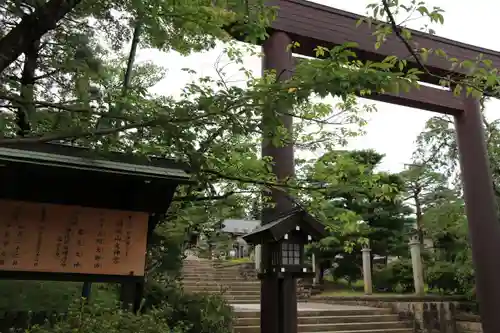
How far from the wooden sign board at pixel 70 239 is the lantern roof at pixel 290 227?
1.52 meters

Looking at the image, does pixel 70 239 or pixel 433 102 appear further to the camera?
pixel 433 102

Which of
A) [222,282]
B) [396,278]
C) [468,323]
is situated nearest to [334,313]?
[468,323]

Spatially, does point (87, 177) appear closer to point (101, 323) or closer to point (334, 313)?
point (101, 323)

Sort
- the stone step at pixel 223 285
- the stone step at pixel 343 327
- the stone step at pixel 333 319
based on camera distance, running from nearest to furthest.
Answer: the stone step at pixel 343 327 < the stone step at pixel 333 319 < the stone step at pixel 223 285

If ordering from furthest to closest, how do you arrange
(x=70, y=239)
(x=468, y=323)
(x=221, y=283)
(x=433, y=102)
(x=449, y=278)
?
(x=221, y=283), (x=449, y=278), (x=468, y=323), (x=433, y=102), (x=70, y=239)

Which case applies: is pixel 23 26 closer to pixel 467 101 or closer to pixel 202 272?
pixel 467 101

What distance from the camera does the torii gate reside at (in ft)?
21.0

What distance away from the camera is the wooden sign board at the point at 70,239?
145 inches

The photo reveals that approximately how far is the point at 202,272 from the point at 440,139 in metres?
10.3

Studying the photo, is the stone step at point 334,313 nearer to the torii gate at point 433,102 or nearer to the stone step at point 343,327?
the stone step at point 343,327

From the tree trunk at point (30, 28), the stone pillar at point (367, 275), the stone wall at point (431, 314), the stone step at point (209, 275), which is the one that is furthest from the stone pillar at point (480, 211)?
the stone step at point (209, 275)

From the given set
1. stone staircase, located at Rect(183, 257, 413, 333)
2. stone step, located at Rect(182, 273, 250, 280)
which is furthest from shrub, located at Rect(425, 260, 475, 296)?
stone step, located at Rect(182, 273, 250, 280)

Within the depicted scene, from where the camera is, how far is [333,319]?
9078mm

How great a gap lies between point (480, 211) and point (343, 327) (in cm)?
389
